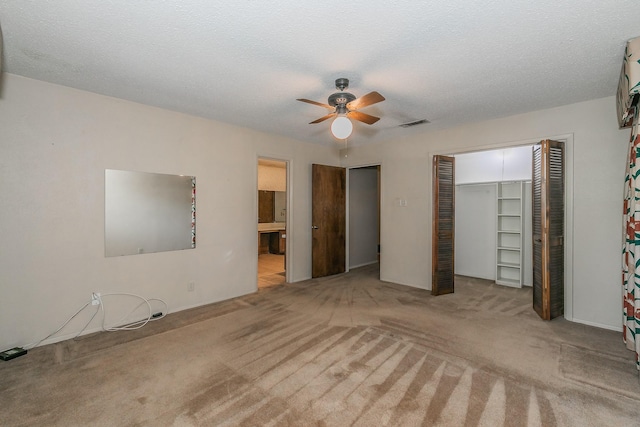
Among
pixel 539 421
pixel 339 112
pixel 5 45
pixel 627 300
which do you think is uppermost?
pixel 5 45

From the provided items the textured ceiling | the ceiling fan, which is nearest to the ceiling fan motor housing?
the ceiling fan

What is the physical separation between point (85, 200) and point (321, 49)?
2.75 m

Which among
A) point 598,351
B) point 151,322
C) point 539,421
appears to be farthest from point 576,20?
point 151,322

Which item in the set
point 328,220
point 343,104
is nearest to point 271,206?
point 328,220

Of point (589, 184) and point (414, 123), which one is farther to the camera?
point (414, 123)

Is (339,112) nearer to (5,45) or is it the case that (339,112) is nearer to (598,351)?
(5,45)

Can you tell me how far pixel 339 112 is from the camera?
2.86m

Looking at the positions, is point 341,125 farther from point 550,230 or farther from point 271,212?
point 271,212

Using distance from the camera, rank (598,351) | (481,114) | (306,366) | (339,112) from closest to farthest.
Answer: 1. (306,366)
2. (598,351)
3. (339,112)
4. (481,114)

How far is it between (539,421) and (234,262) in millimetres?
3590

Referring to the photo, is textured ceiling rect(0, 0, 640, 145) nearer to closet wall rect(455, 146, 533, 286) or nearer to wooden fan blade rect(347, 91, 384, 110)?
wooden fan blade rect(347, 91, 384, 110)

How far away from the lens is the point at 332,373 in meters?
2.27

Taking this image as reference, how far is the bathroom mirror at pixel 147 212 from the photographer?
3182 millimetres

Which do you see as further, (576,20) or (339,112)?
(339,112)
